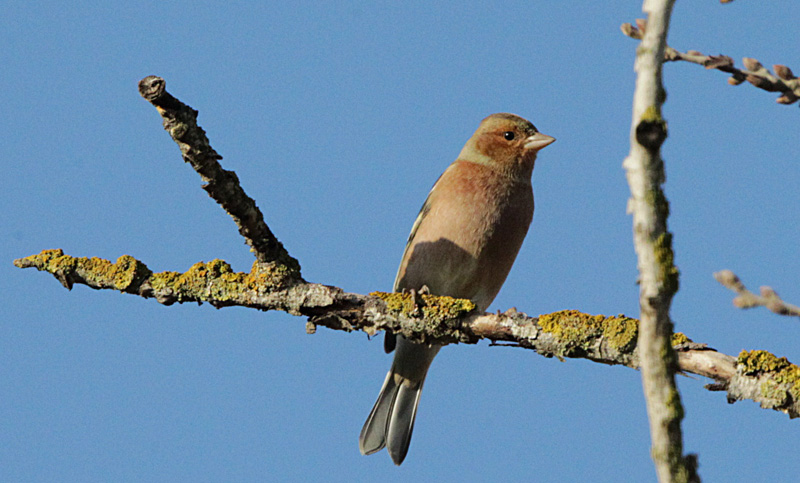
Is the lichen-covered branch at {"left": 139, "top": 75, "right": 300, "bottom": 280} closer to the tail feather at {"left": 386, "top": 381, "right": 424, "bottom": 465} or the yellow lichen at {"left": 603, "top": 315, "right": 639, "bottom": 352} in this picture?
the yellow lichen at {"left": 603, "top": 315, "right": 639, "bottom": 352}

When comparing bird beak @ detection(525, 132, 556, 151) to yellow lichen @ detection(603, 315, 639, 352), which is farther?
bird beak @ detection(525, 132, 556, 151)

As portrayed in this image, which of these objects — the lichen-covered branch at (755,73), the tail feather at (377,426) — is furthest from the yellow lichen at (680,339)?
the tail feather at (377,426)

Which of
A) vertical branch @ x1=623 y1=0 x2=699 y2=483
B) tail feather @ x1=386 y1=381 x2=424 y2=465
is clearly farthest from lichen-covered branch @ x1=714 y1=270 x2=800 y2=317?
tail feather @ x1=386 y1=381 x2=424 y2=465

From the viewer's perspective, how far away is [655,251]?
2537 mm

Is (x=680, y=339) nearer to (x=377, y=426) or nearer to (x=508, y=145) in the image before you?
(x=508, y=145)

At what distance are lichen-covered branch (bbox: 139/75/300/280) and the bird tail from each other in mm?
2350

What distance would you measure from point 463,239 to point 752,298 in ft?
14.3

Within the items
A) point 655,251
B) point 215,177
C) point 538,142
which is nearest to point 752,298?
point 655,251

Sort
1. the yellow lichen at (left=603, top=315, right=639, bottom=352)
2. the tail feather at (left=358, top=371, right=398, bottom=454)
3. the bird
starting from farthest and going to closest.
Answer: the tail feather at (left=358, top=371, right=398, bottom=454) < the bird < the yellow lichen at (left=603, top=315, right=639, bottom=352)

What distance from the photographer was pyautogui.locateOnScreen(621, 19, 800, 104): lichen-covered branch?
258cm

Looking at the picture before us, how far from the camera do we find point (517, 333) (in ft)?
16.3

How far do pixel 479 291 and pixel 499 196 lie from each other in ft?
2.74

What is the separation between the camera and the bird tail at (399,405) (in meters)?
7.21

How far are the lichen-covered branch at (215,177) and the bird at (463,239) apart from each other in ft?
5.35
